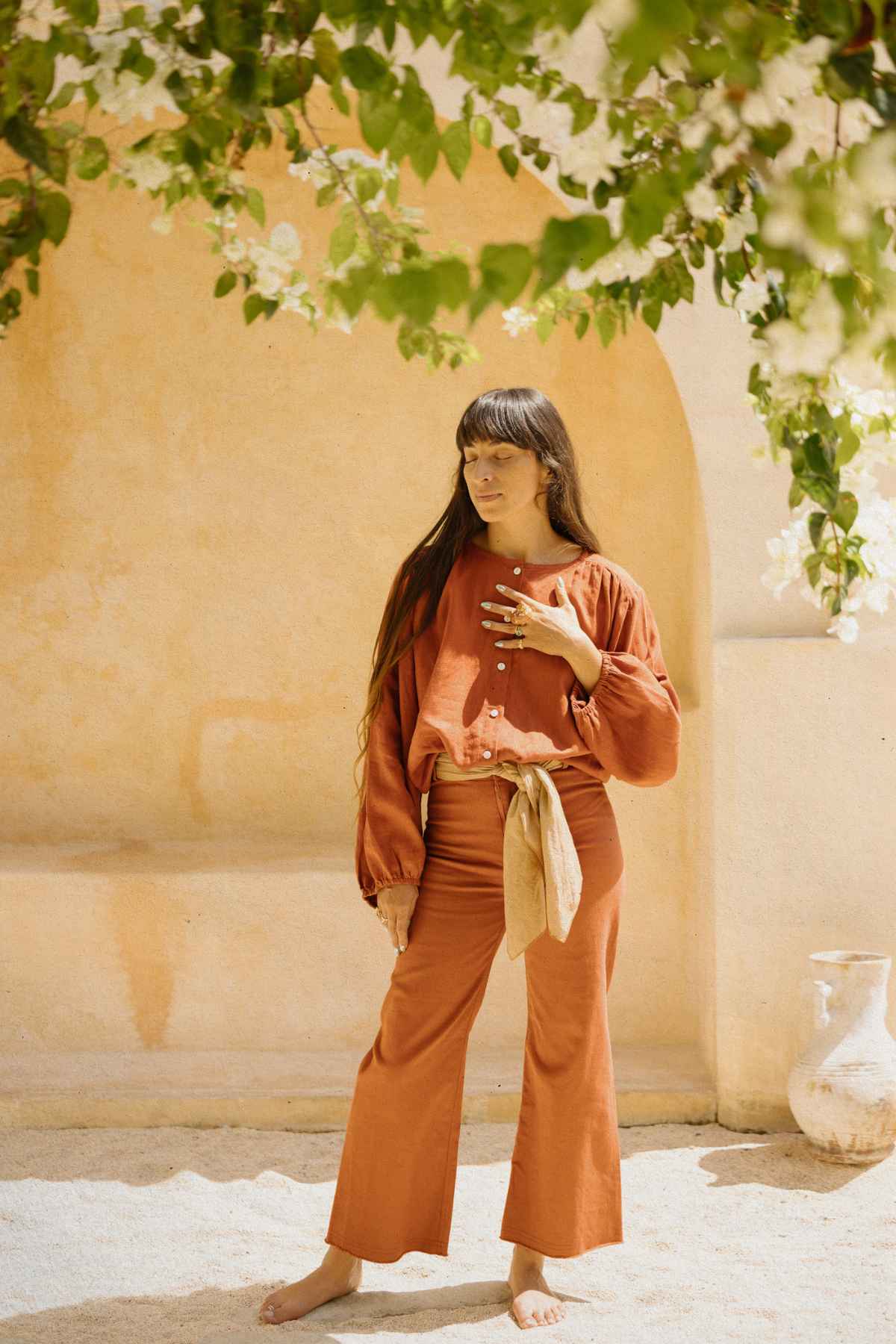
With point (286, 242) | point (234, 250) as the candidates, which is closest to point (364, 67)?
point (286, 242)

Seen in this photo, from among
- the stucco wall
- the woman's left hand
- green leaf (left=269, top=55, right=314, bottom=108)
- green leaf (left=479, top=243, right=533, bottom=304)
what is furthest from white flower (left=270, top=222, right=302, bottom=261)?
the stucco wall

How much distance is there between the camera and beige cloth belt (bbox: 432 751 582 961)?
2.78 meters

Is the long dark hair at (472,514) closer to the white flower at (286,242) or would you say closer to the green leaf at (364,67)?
the white flower at (286,242)

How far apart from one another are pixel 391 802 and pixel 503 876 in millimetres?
277

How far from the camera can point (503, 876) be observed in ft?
9.49

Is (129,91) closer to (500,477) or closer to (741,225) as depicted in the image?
(741,225)

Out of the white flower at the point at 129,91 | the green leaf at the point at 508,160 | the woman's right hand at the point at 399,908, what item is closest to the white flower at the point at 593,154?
the green leaf at the point at 508,160

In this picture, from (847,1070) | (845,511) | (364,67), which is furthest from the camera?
(847,1070)

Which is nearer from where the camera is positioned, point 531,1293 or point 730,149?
point 730,149

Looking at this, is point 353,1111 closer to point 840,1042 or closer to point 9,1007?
point 840,1042

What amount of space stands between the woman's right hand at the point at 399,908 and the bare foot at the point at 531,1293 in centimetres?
74

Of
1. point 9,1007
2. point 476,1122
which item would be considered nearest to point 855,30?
point 476,1122

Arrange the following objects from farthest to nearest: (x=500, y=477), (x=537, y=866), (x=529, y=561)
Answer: (x=529, y=561)
(x=500, y=477)
(x=537, y=866)

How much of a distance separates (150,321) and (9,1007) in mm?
2431
